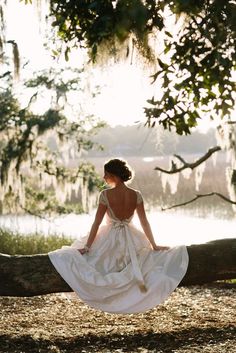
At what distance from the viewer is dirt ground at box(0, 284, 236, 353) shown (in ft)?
19.1

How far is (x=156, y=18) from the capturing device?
17.7ft

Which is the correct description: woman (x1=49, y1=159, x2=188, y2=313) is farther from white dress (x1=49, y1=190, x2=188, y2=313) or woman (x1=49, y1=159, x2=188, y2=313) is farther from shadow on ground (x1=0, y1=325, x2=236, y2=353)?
shadow on ground (x1=0, y1=325, x2=236, y2=353)

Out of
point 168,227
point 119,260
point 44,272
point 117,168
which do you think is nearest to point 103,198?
point 117,168

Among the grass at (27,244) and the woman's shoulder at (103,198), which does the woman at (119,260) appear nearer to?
the woman's shoulder at (103,198)

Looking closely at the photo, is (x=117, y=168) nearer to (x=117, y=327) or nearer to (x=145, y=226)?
(x=145, y=226)

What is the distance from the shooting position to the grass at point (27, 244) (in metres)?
13.1

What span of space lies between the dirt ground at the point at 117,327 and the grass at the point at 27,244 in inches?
177

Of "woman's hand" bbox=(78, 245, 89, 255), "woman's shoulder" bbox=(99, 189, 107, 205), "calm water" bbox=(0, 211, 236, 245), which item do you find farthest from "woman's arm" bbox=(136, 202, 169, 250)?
"calm water" bbox=(0, 211, 236, 245)

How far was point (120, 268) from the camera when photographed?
6.24 meters

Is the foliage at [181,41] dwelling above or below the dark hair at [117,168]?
above

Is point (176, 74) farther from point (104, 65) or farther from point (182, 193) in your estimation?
point (182, 193)

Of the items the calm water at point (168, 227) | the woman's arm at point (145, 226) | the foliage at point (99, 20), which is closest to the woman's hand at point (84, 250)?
the woman's arm at point (145, 226)

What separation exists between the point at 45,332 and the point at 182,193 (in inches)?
800

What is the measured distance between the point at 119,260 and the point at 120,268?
0.09m
